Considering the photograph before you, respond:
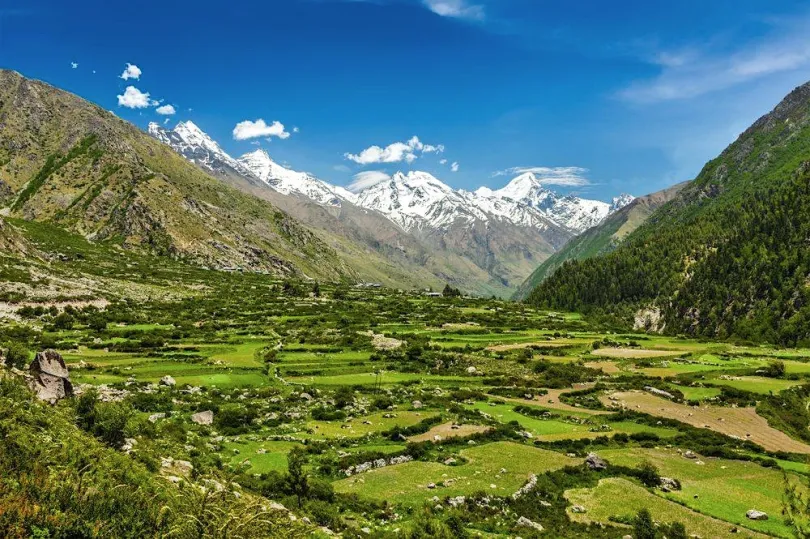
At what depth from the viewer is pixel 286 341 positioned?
95.8m

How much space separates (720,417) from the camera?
55969mm

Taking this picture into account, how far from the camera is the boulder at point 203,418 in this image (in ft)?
130

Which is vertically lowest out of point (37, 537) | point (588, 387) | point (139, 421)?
point (588, 387)

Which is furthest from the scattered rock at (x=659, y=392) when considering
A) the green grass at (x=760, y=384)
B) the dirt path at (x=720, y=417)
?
the green grass at (x=760, y=384)

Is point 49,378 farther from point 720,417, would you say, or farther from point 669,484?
point 720,417

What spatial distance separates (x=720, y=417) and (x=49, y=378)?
63334mm

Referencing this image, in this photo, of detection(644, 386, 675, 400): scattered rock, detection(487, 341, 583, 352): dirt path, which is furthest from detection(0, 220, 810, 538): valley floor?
detection(487, 341, 583, 352): dirt path

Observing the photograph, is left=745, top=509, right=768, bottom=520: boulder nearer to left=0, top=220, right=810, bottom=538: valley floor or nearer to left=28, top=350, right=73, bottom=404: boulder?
left=0, top=220, right=810, bottom=538: valley floor

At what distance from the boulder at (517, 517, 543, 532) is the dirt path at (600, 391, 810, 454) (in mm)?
31886

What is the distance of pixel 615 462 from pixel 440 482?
1463 cm

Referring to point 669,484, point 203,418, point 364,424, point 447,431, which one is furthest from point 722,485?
point 203,418

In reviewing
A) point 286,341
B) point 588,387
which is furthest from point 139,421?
point 286,341

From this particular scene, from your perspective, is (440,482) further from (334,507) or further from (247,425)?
(247,425)

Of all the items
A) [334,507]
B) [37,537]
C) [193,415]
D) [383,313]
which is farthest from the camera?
[383,313]
